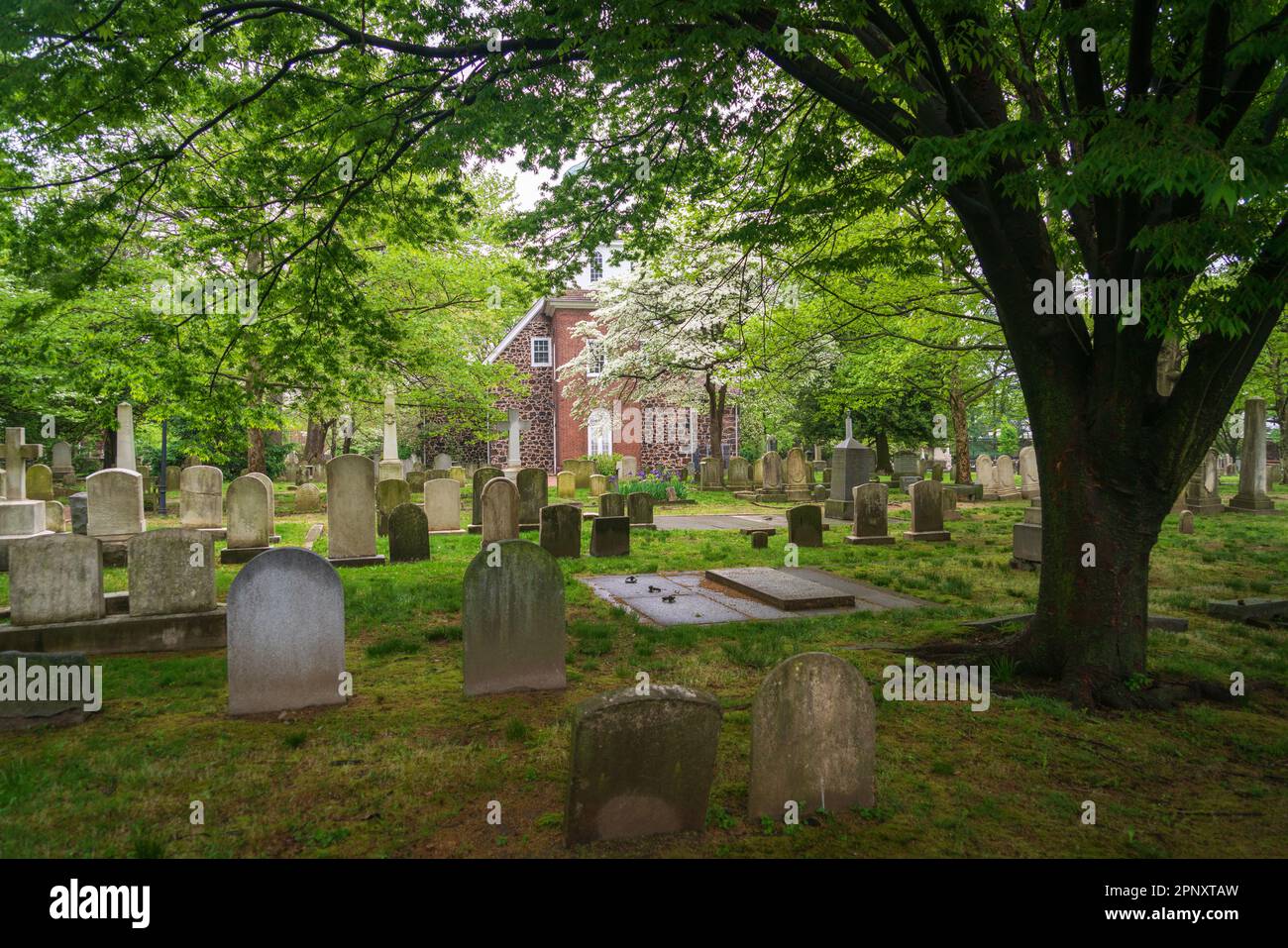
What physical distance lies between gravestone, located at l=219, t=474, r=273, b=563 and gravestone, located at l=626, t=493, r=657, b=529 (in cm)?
743

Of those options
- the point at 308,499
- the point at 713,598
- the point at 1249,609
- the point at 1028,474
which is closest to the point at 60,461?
the point at 308,499

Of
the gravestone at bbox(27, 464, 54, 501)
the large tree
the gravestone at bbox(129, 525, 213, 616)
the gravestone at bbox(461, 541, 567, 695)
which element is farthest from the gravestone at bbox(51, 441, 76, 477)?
the gravestone at bbox(461, 541, 567, 695)

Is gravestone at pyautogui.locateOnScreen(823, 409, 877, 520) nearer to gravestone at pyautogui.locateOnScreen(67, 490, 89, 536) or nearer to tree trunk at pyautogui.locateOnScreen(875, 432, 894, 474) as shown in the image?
tree trunk at pyautogui.locateOnScreen(875, 432, 894, 474)

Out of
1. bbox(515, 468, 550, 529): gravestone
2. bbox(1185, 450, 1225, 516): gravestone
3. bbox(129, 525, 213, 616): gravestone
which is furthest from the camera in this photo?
bbox(1185, 450, 1225, 516): gravestone

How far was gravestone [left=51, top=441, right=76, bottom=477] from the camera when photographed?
78.6ft

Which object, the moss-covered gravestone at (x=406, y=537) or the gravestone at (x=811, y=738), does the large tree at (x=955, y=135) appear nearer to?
the gravestone at (x=811, y=738)

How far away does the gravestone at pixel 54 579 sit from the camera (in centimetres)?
631

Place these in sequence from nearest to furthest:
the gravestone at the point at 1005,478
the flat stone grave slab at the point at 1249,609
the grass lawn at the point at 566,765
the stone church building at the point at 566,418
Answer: the grass lawn at the point at 566,765
the flat stone grave slab at the point at 1249,609
the gravestone at the point at 1005,478
the stone church building at the point at 566,418

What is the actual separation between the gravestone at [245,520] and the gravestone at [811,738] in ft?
33.0

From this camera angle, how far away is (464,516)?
57.3 ft

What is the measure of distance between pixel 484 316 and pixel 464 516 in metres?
7.49

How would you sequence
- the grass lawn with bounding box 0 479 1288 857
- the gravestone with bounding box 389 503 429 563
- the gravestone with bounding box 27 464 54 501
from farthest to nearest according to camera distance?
1. the gravestone with bounding box 27 464 54 501
2. the gravestone with bounding box 389 503 429 563
3. the grass lawn with bounding box 0 479 1288 857

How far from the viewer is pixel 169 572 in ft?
22.2

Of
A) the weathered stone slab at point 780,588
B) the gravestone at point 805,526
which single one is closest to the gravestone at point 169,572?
the weathered stone slab at point 780,588
